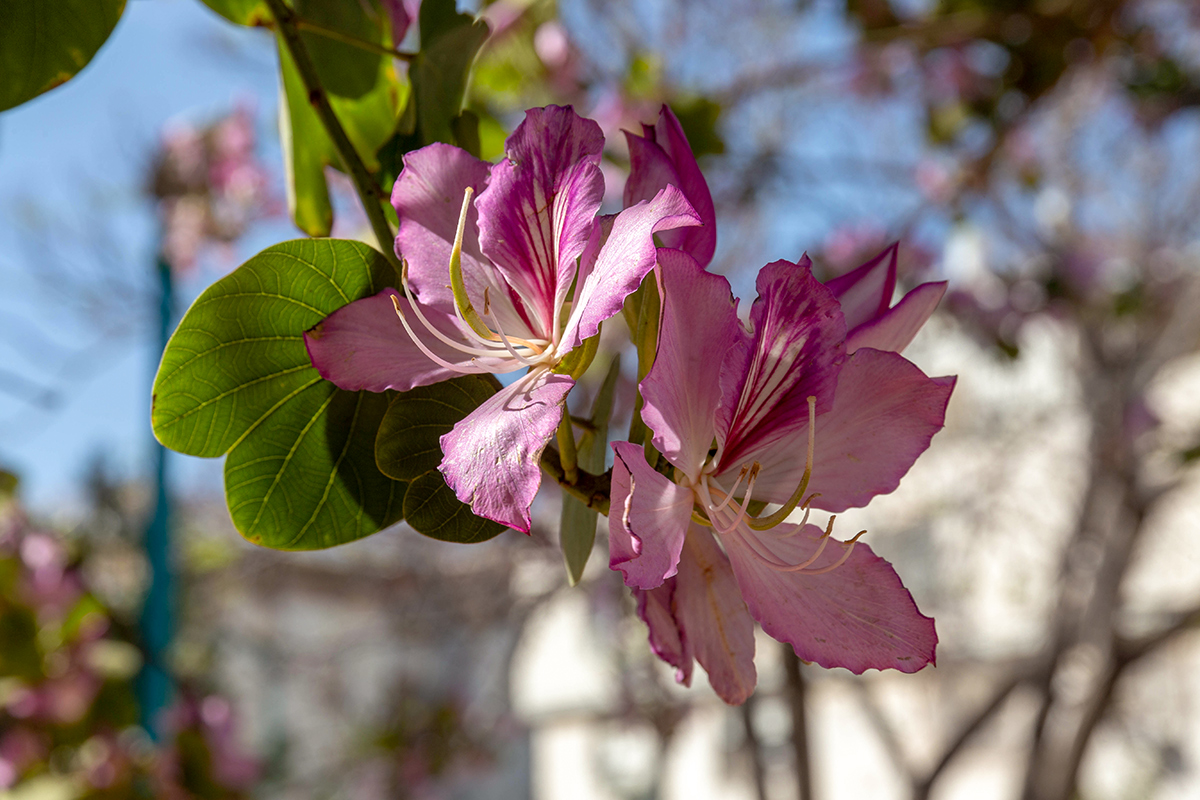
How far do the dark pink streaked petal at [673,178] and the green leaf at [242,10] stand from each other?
0.29 m

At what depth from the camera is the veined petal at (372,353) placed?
0.32 m

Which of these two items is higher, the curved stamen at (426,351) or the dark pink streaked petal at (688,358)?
the curved stamen at (426,351)

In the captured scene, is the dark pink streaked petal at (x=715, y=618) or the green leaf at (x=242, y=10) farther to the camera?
the green leaf at (x=242, y=10)

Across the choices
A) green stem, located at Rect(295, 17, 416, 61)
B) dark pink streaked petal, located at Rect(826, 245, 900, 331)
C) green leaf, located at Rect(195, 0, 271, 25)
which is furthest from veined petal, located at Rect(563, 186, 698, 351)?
green leaf, located at Rect(195, 0, 271, 25)

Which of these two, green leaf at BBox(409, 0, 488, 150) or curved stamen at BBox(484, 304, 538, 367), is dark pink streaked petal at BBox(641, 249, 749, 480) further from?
green leaf at BBox(409, 0, 488, 150)

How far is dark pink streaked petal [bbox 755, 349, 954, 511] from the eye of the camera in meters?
0.31

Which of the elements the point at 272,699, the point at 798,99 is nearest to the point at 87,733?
the point at 798,99

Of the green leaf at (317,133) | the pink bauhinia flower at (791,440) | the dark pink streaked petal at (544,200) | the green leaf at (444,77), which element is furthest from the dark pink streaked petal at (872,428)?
the green leaf at (317,133)

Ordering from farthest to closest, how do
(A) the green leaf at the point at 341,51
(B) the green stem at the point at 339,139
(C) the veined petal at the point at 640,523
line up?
(A) the green leaf at the point at 341,51 < (B) the green stem at the point at 339,139 < (C) the veined petal at the point at 640,523

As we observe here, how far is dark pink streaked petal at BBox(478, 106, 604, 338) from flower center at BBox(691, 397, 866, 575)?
3.4 inches

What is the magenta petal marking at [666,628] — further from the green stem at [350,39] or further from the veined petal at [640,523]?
the green stem at [350,39]

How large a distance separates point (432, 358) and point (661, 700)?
2.26m

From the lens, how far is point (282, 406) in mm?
362

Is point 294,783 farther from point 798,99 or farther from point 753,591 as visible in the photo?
point 753,591
